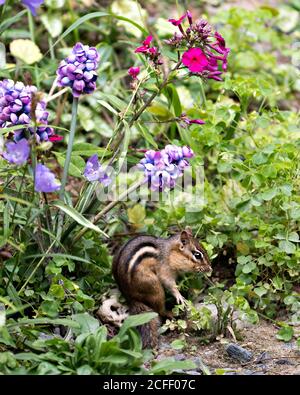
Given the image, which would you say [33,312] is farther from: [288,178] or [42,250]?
[288,178]

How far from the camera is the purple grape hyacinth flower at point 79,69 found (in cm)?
440

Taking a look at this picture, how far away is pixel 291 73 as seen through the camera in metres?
7.80

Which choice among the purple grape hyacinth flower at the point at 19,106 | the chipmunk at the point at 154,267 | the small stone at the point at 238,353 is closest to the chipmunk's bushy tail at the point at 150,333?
the chipmunk at the point at 154,267

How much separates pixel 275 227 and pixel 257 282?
1.25 ft

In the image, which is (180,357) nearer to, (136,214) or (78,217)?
(78,217)

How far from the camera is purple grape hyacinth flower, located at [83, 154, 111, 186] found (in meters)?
4.51

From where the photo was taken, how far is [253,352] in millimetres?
4660

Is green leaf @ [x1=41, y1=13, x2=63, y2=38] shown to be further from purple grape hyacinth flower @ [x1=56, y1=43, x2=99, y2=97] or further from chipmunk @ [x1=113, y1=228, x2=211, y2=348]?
purple grape hyacinth flower @ [x1=56, y1=43, x2=99, y2=97]

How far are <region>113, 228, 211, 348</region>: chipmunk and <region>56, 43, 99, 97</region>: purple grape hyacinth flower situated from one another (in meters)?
1.08

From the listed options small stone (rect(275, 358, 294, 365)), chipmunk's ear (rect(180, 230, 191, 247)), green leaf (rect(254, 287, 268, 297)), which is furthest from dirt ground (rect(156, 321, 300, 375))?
chipmunk's ear (rect(180, 230, 191, 247))

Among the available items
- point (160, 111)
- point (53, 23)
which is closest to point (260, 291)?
point (160, 111)
